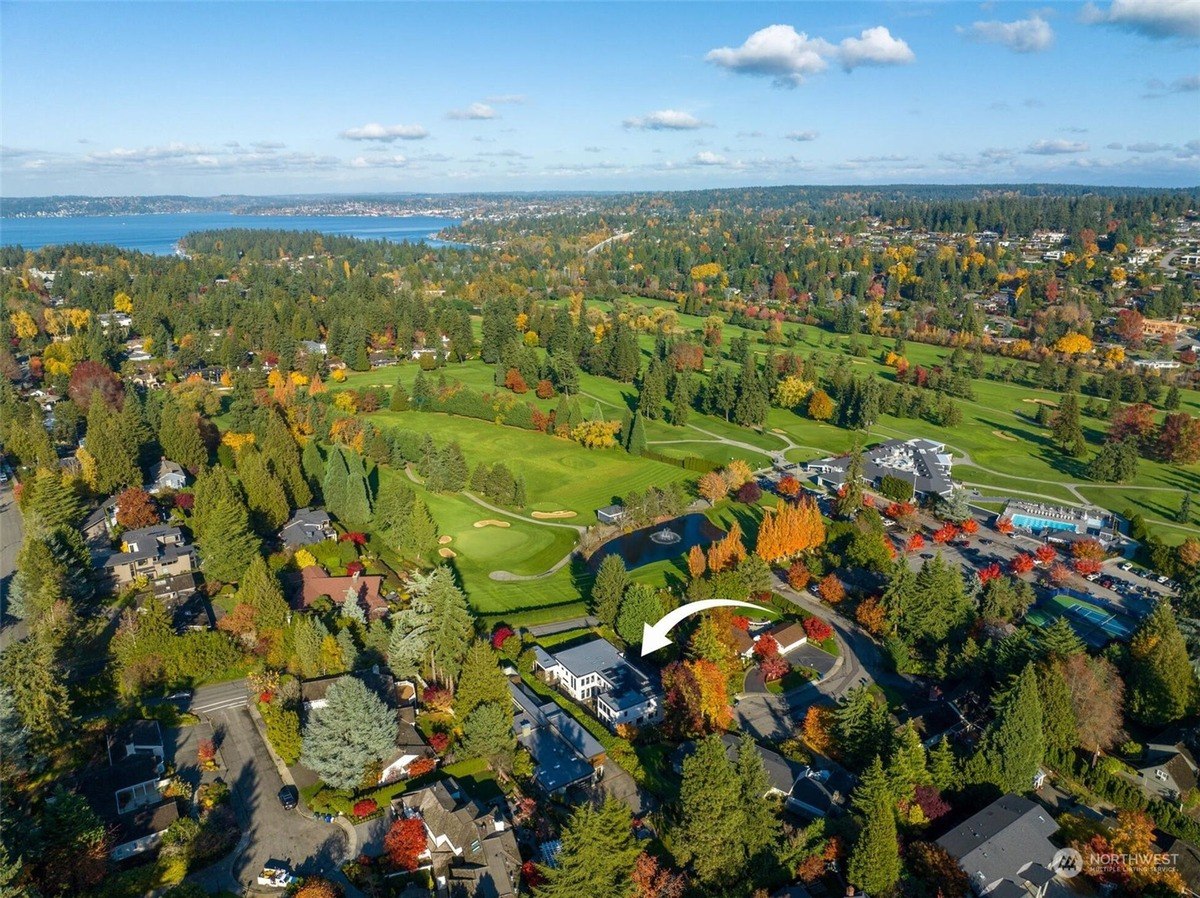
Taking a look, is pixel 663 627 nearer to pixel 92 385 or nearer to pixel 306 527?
pixel 306 527

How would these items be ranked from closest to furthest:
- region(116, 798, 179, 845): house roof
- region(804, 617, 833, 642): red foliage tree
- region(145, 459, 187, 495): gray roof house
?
region(116, 798, 179, 845): house roof → region(804, 617, 833, 642): red foliage tree → region(145, 459, 187, 495): gray roof house

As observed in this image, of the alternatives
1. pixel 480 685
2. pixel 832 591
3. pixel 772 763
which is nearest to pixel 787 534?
pixel 832 591

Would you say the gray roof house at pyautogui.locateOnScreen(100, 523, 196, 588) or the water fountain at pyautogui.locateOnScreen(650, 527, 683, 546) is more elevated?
the gray roof house at pyautogui.locateOnScreen(100, 523, 196, 588)

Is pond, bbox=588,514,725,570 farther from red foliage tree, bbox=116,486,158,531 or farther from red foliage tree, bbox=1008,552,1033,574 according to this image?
red foliage tree, bbox=116,486,158,531

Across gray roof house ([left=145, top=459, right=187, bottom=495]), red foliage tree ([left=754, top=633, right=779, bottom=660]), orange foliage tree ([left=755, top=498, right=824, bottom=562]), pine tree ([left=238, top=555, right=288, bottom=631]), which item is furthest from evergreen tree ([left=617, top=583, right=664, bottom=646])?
gray roof house ([left=145, top=459, right=187, bottom=495])

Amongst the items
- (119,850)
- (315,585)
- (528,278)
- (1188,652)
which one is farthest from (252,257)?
(1188,652)

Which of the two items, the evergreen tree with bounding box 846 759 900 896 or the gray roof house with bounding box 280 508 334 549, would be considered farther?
the gray roof house with bounding box 280 508 334 549
